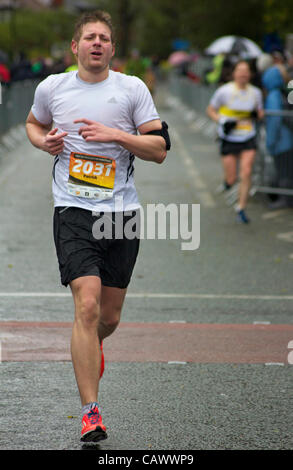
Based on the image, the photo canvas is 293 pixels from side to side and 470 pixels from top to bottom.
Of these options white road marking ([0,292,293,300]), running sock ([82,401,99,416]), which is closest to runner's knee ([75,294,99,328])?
running sock ([82,401,99,416])

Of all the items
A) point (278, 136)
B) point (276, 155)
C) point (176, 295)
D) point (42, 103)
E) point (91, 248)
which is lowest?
point (276, 155)

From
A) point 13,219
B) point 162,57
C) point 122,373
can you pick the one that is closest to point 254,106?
point 13,219

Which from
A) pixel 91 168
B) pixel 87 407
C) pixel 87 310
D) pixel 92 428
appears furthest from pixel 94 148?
pixel 92 428

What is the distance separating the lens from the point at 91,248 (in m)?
4.86

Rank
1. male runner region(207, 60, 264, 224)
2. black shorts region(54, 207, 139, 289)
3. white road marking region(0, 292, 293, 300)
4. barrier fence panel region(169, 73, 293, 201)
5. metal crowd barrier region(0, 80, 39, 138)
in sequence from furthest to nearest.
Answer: metal crowd barrier region(0, 80, 39, 138) → barrier fence panel region(169, 73, 293, 201) → male runner region(207, 60, 264, 224) → white road marking region(0, 292, 293, 300) → black shorts region(54, 207, 139, 289)

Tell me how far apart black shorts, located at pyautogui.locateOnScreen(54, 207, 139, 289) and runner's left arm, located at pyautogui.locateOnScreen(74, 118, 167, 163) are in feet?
1.09

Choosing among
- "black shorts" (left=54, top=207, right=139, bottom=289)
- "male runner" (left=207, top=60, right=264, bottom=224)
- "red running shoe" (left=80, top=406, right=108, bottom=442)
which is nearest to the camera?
"red running shoe" (left=80, top=406, right=108, bottom=442)

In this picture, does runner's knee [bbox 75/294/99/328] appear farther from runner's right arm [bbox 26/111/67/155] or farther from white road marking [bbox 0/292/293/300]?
white road marking [bbox 0/292/293/300]

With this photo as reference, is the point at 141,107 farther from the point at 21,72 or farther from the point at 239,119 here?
the point at 21,72

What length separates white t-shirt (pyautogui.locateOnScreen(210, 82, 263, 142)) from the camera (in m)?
12.6

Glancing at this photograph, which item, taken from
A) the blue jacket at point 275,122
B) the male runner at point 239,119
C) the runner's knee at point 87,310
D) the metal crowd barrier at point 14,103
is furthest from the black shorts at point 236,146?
the metal crowd barrier at point 14,103

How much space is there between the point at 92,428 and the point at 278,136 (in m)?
9.61

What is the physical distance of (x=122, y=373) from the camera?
5836mm

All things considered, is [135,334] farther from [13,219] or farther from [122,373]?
[13,219]
